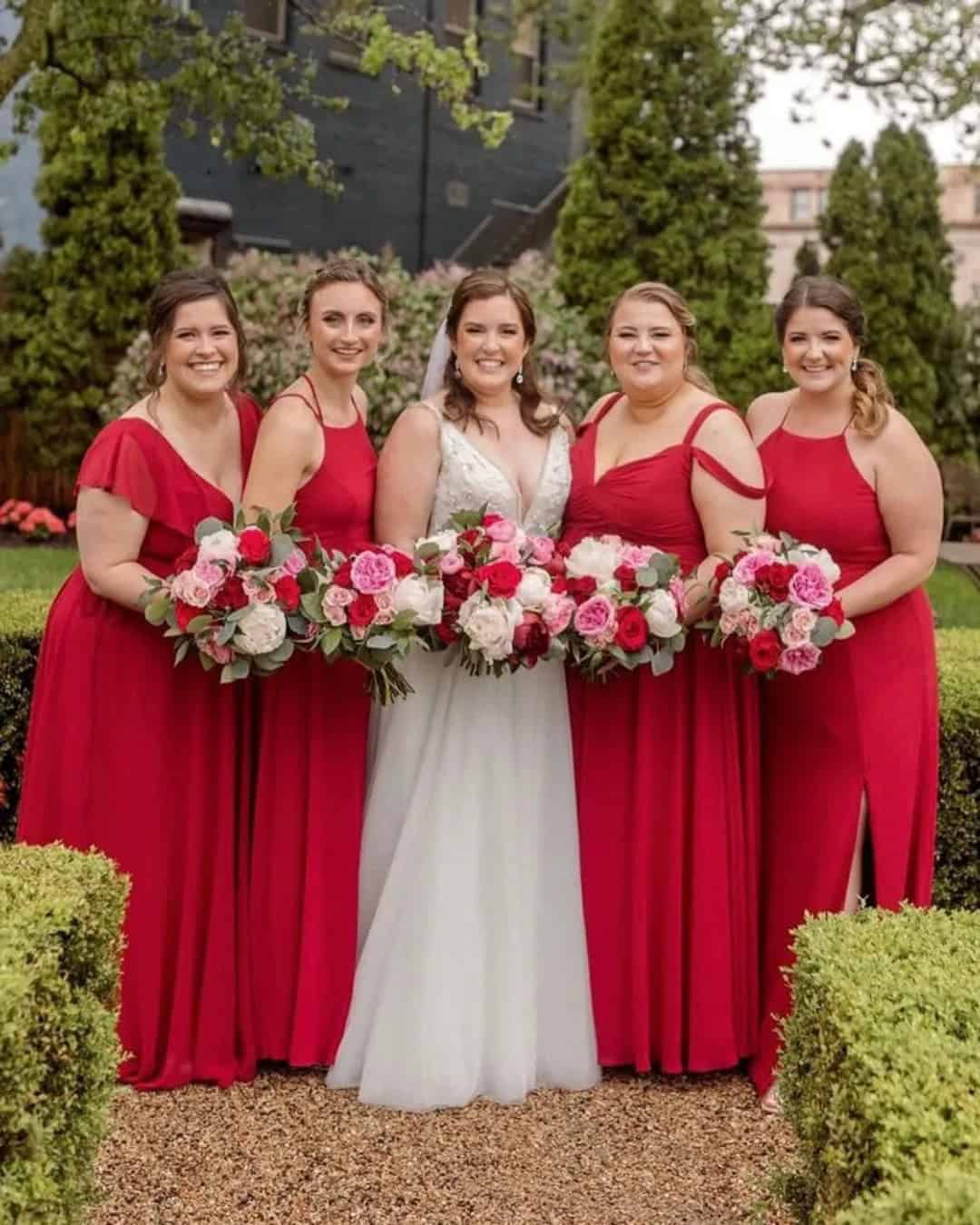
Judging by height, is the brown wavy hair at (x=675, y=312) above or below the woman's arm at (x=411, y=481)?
above

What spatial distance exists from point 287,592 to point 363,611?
8.9 inches

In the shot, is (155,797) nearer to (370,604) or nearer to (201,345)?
(370,604)

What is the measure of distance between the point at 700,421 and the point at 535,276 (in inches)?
458

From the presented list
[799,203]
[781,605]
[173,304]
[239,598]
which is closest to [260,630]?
[239,598]

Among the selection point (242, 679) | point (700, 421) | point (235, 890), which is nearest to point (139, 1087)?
point (235, 890)

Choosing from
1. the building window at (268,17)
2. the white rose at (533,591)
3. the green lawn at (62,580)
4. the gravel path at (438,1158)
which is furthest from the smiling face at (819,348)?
the building window at (268,17)

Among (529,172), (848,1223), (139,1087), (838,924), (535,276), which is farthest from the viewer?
(529,172)

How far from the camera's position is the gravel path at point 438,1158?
3.80 metres

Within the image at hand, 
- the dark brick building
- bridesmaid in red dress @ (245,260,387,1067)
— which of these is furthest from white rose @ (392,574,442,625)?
the dark brick building

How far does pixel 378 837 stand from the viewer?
4.71 meters

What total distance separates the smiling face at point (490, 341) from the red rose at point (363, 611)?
0.94 metres

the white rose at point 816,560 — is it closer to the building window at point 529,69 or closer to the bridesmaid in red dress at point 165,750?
the bridesmaid in red dress at point 165,750

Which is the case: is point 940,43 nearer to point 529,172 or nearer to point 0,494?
point 529,172

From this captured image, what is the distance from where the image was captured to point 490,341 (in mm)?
4602
